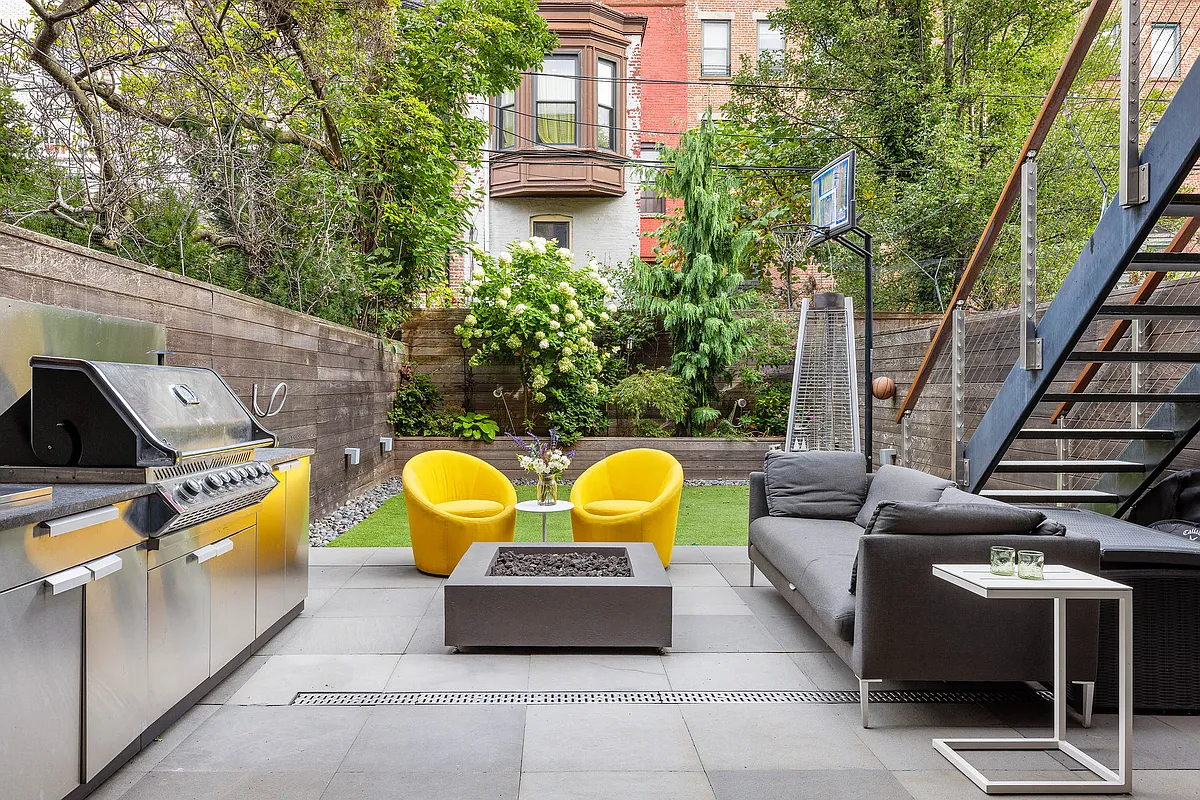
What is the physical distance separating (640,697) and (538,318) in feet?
21.1

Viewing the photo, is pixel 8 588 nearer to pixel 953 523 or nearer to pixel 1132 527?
pixel 953 523

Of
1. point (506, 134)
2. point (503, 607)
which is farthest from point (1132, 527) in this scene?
point (506, 134)

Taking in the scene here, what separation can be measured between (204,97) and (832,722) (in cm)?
548

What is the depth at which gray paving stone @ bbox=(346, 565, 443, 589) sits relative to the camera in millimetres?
4789

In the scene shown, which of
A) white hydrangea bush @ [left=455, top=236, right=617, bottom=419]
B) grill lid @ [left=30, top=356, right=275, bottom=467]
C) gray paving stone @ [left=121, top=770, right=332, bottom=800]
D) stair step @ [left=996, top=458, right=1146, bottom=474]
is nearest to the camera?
gray paving stone @ [left=121, top=770, right=332, bottom=800]

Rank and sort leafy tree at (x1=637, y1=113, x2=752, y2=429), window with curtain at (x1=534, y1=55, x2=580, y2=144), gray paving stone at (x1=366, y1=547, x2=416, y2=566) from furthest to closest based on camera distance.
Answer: window with curtain at (x1=534, y1=55, x2=580, y2=144) < leafy tree at (x1=637, y1=113, x2=752, y2=429) < gray paving stone at (x1=366, y1=547, x2=416, y2=566)

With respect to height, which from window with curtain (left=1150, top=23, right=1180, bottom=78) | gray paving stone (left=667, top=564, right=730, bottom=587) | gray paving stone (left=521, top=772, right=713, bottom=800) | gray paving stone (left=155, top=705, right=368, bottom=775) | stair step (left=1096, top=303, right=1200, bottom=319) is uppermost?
window with curtain (left=1150, top=23, right=1180, bottom=78)

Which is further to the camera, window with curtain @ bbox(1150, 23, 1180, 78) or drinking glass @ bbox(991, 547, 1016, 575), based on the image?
window with curtain @ bbox(1150, 23, 1180, 78)

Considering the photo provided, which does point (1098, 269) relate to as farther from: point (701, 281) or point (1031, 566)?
point (701, 281)

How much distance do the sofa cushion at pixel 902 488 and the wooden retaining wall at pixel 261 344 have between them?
11.3 feet

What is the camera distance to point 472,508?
A: 521cm

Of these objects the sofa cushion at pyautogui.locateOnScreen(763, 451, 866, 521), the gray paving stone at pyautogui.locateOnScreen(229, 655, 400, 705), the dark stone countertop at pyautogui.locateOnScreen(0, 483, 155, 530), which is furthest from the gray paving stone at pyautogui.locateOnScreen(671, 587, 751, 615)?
the dark stone countertop at pyautogui.locateOnScreen(0, 483, 155, 530)

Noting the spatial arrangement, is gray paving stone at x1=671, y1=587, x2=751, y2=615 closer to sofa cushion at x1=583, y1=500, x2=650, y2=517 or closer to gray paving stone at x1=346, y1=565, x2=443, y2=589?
sofa cushion at x1=583, y1=500, x2=650, y2=517

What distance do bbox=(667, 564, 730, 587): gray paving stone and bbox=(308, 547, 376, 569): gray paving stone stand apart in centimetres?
Answer: 207
